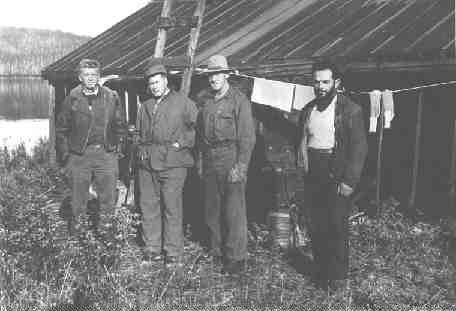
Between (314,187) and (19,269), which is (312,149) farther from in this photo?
(19,269)

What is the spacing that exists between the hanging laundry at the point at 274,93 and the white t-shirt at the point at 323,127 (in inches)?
80.0

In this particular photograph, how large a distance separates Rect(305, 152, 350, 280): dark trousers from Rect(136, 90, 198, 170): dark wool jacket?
1390mm

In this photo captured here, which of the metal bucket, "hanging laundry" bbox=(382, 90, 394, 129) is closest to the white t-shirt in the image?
the metal bucket

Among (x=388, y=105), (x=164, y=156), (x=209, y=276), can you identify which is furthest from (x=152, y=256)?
(x=388, y=105)

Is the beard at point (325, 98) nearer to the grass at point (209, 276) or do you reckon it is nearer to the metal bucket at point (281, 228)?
the grass at point (209, 276)

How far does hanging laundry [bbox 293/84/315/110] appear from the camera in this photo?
6.53 m

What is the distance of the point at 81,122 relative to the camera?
226 inches

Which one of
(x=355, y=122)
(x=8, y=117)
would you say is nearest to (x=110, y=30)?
(x=355, y=122)

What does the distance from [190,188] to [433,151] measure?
12.0 ft

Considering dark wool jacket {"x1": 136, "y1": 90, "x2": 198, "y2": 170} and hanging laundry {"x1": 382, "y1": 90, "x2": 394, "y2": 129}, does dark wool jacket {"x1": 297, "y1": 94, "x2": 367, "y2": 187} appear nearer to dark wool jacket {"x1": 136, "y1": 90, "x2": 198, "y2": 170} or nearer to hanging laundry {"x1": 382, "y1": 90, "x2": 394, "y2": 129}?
dark wool jacket {"x1": 136, "y1": 90, "x2": 198, "y2": 170}

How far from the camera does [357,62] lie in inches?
257

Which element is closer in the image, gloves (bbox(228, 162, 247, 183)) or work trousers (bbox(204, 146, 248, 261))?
gloves (bbox(228, 162, 247, 183))

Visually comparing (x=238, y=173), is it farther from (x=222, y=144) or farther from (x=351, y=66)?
(x=351, y=66)

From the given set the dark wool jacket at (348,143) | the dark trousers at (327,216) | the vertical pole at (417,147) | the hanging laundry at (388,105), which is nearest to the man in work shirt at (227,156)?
the dark trousers at (327,216)
